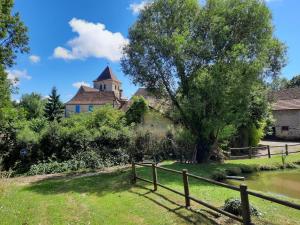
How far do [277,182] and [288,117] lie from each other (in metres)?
21.8

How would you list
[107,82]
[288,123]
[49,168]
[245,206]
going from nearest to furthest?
[245,206] → [49,168] → [288,123] → [107,82]

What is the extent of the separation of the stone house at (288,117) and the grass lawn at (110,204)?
24.6m

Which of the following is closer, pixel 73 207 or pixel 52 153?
pixel 73 207

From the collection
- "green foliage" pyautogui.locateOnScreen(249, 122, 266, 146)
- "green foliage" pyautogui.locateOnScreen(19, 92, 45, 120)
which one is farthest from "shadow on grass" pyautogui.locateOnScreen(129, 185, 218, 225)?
"green foliage" pyautogui.locateOnScreen(19, 92, 45, 120)

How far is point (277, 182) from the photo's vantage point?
1482cm

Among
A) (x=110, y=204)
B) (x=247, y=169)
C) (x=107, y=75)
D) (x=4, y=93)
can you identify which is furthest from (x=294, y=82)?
(x=110, y=204)

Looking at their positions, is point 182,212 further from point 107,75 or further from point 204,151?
point 107,75

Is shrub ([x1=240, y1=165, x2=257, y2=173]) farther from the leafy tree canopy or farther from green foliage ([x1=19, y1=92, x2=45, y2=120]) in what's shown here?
the leafy tree canopy

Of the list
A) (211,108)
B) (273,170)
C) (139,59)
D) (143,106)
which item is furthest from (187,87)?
(143,106)

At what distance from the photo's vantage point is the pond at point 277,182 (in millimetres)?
13123

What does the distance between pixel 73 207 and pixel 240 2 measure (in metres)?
14.6

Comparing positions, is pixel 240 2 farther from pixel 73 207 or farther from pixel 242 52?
pixel 73 207

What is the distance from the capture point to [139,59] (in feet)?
58.3

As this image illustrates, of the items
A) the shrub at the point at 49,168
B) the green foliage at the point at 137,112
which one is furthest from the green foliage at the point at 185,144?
the shrub at the point at 49,168
